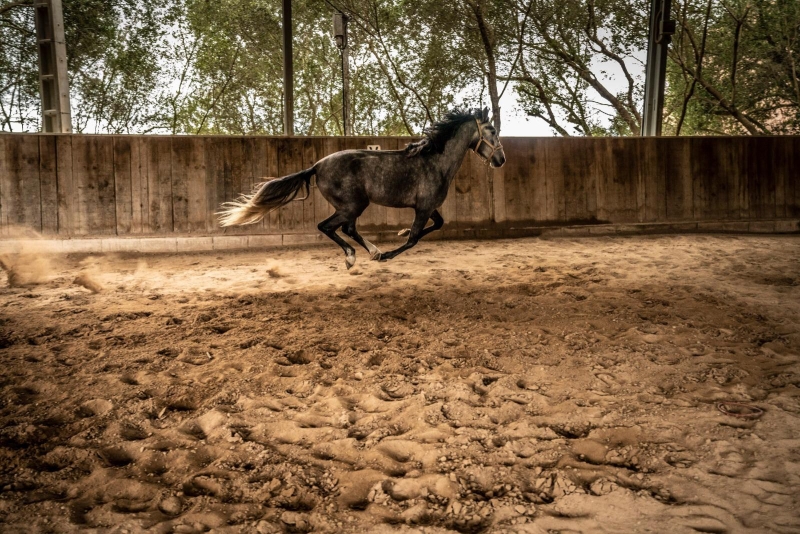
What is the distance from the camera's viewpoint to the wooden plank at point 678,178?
9.51 metres

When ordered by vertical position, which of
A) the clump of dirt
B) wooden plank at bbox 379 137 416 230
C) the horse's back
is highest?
the horse's back

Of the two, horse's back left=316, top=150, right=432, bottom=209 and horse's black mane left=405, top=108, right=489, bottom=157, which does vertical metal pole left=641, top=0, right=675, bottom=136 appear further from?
horse's back left=316, top=150, right=432, bottom=209

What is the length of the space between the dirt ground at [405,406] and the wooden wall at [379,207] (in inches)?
99.9

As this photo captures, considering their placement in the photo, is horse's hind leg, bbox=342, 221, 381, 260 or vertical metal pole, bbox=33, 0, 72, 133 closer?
horse's hind leg, bbox=342, 221, 381, 260

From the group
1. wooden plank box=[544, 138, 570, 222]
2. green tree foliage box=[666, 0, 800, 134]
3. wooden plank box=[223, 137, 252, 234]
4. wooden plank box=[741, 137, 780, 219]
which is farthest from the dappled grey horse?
green tree foliage box=[666, 0, 800, 134]

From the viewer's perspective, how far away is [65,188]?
7.69 metres

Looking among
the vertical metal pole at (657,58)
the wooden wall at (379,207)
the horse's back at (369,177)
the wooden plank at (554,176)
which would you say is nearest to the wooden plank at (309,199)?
the wooden wall at (379,207)

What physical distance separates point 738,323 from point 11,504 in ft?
14.8

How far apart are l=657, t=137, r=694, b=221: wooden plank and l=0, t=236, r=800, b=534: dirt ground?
4180 mm

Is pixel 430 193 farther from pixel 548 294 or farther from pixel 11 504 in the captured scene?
pixel 11 504

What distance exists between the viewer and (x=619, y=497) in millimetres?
2072

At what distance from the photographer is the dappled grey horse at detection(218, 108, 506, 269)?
18.0 feet

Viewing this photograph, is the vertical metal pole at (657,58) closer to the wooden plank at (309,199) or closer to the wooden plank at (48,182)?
the wooden plank at (309,199)

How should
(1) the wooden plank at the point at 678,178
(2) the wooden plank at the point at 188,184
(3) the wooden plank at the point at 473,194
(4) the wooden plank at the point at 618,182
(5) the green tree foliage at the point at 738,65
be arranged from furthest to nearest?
1. (5) the green tree foliage at the point at 738,65
2. (1) the wooden plank at the point at 678,178
3. (4) the wooden plank at the point at 618,182
4. (3) the wooden plank at the point at 473,194
5. (2) the wooden plank at the point at 188,184
